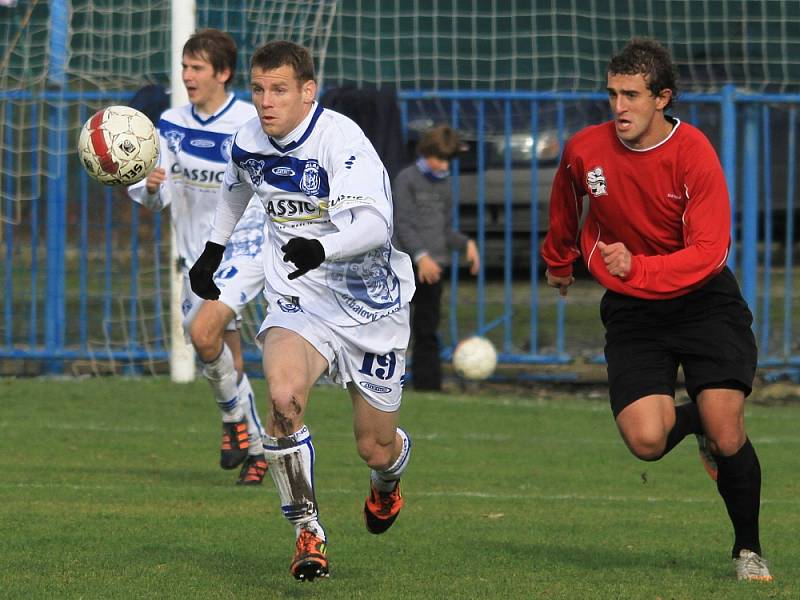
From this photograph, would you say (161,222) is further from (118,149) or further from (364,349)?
(364,349)

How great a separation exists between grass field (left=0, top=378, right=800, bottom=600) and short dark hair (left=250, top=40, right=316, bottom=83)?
194cm

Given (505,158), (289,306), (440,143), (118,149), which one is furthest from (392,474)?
(505,158)

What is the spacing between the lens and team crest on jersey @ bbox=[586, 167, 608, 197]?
19.7 feet

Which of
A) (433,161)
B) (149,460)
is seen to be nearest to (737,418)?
(149,460)

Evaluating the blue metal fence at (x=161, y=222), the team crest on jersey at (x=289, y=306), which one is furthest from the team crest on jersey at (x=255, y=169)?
the blue metal fence at (x=161, y=222)

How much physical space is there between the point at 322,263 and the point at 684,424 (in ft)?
5.02

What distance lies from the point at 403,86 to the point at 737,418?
1087 centimetres

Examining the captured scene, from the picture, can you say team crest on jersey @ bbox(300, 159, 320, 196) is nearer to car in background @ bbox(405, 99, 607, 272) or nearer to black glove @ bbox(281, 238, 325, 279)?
black glove @ bbox(281, 238, 325, 279)

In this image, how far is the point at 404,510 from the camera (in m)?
7.63

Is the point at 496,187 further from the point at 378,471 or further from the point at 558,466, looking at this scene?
the point at 378,471

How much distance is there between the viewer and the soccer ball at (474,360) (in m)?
12.2

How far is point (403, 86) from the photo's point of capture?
16328 millimetres

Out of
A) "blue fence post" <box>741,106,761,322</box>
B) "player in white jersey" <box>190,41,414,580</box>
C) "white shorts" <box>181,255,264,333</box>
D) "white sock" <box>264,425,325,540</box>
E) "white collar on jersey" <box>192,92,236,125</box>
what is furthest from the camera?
"blue fence post" <box>741,106,761,322</box>

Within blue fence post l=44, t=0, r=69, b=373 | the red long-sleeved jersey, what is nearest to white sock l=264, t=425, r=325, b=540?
the red long-sleeved jersey
